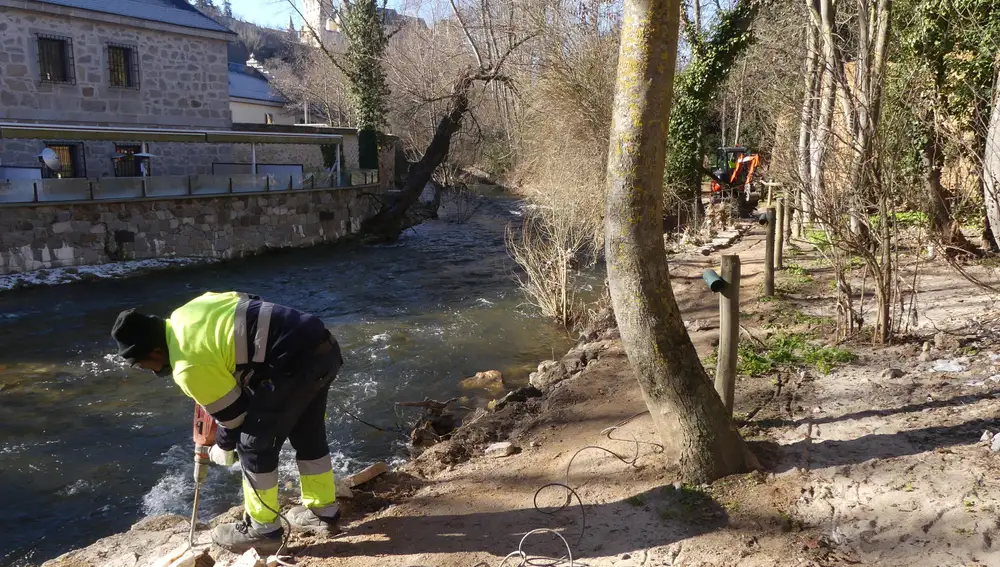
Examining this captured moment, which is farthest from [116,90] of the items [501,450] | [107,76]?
[501,450]

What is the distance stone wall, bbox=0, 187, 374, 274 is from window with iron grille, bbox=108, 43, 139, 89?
6.55 m

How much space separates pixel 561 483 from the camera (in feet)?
16.3

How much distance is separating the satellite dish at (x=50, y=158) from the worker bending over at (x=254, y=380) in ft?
60.2

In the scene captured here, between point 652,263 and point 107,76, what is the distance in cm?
2333

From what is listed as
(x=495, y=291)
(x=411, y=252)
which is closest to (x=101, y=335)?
(x=495, y=291)

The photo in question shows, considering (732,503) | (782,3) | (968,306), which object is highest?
(782,3)

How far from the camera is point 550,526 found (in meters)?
4.40

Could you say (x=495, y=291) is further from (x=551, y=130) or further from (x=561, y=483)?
(x=561, y=483)

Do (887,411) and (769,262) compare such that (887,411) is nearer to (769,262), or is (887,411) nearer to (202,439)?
(769,262)

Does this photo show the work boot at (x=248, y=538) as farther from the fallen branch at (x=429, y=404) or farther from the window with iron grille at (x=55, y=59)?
the window with iron grille at (x=55, y=59)

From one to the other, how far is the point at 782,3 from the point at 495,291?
1126cm

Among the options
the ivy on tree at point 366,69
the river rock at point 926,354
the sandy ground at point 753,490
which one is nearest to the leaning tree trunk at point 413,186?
the ivy on tree at point 366,69

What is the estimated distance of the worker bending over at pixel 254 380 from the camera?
392cm

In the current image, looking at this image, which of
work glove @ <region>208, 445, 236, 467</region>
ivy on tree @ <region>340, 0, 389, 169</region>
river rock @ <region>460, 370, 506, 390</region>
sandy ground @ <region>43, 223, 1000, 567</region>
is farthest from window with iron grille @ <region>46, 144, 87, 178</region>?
work glove @ <region>208, 445, 236, 467</region>
